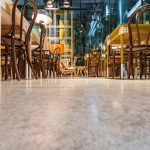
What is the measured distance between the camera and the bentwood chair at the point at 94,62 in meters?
7.23

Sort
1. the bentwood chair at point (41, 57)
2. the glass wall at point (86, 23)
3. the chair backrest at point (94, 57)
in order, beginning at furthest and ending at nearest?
the glass wall at point (86, 23) → the chair backrest at point (94, 57) → the bentwood chair at point (41, 57)

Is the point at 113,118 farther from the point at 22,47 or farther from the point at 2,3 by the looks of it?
the point at 22,47

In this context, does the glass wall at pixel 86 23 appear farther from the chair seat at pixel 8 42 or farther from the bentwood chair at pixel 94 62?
the chair seat at pixel 8 42

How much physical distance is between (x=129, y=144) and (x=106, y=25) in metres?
10.1

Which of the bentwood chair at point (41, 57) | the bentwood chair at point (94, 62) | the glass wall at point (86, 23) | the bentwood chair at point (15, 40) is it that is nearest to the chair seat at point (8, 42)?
the bentwood chair at point (15, 40)

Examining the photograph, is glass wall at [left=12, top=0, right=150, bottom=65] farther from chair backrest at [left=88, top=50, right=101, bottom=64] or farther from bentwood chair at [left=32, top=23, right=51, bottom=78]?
bentwood chair at [left=32, top=23, right=51, bottom=78]

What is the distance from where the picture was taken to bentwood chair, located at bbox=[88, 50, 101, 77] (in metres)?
7.23

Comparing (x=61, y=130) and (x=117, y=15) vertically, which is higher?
(x=117, y=15)

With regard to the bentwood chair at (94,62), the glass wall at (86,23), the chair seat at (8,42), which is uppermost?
the glass wall at (86,23)

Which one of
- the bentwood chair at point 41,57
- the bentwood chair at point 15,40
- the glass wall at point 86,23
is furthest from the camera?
the glass wall at point 86,23

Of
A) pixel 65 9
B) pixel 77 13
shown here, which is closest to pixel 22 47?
pixel 65 9

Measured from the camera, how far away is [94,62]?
7570 mm

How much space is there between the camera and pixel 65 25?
34.7ft

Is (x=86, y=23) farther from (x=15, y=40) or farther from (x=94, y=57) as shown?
(x=15, y=40)
